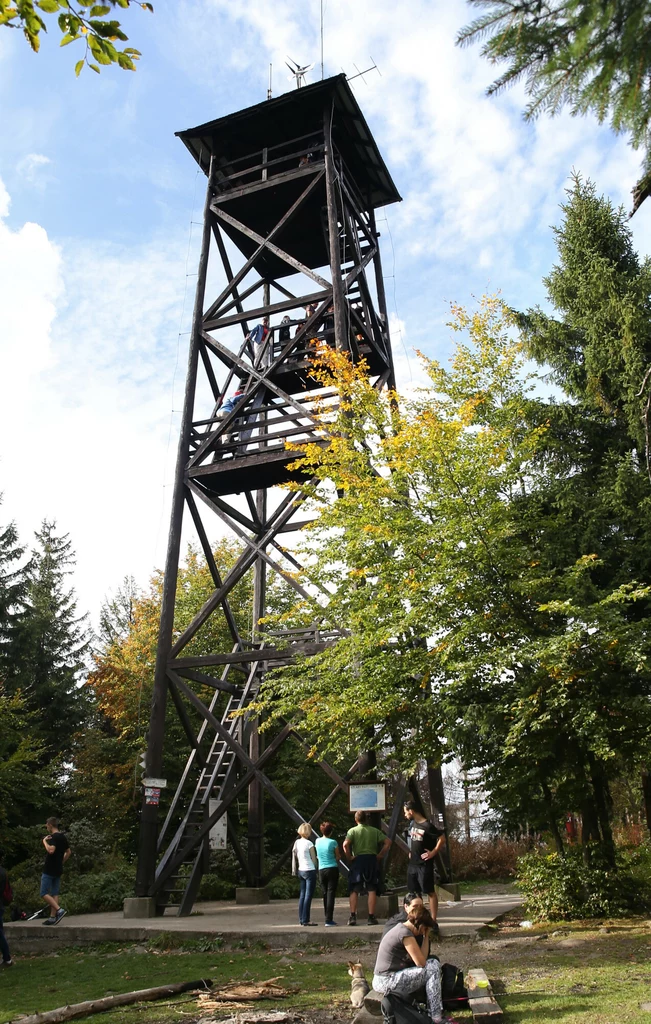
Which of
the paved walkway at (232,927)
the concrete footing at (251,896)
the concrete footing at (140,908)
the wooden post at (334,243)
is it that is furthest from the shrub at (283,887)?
the wooden post at (334,243)

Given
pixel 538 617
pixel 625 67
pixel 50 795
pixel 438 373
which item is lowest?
pixel 50 795

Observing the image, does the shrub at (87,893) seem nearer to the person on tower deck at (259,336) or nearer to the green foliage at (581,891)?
the green foliage at (581,891)

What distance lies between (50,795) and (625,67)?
80.0ft

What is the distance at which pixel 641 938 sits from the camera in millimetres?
8297

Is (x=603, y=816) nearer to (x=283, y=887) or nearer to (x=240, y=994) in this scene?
(x=240, y=994)

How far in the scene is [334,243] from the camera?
14711 mm

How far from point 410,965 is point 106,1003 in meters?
2.60

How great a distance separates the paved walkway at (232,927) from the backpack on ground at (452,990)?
11.3 ft

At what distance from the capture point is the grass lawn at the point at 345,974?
5.82 m

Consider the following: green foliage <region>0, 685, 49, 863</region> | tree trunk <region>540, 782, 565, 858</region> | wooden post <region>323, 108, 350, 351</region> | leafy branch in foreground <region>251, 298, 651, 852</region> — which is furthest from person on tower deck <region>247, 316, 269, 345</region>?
tree trunk <region>540, 782, 565, 858</region>

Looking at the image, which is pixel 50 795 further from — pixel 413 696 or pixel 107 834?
pixel 413 696

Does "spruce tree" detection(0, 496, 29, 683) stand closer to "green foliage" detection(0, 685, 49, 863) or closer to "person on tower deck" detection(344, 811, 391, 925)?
"green foliage" detection(0, 685, 49, 863)

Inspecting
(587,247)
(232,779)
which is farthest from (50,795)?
(587,247)

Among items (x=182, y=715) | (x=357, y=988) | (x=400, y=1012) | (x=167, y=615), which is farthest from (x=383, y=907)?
(x=167, y=615)
